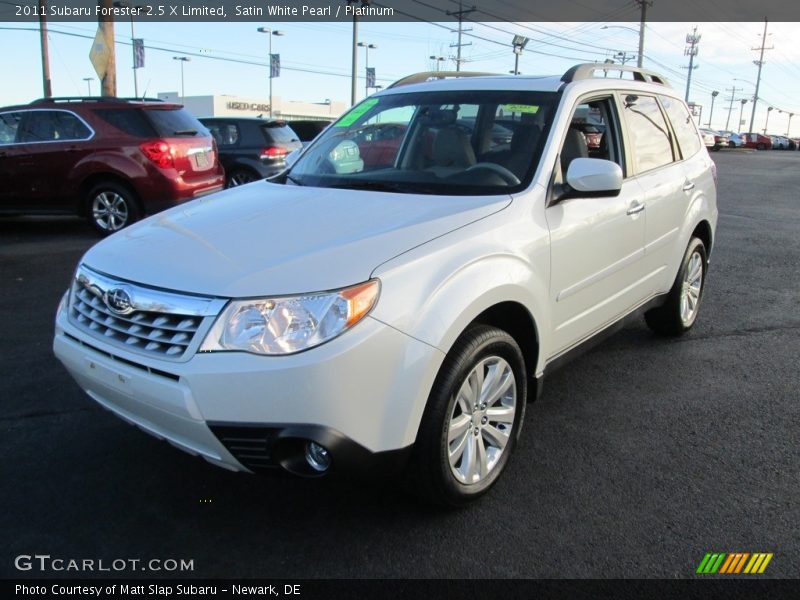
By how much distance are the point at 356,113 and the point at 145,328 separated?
2.34 meters

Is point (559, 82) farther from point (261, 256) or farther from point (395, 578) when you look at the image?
point (395, 578)

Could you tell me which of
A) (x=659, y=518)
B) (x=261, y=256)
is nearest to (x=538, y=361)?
(x=659, y=518)

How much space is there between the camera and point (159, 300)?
2.47 metres

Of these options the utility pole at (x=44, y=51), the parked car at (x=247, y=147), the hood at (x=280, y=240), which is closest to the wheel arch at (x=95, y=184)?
the parked car at (x=247, y=147)

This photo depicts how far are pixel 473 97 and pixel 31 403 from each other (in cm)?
306

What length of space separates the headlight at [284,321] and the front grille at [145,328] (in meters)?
0.12

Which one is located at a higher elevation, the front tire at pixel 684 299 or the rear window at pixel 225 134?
the rear window at pixel 225 134

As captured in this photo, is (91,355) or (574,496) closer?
(91,355)

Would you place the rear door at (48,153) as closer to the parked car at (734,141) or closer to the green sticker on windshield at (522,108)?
the green sticker on windshield at (522,108)

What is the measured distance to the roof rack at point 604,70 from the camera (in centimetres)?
376

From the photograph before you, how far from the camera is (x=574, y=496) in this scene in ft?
9.96

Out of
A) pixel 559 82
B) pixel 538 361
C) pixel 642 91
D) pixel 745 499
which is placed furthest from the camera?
pixel 642 91

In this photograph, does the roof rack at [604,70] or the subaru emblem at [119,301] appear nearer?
the subaru emblem at [119,301]

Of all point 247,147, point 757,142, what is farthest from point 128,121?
point 757,142
